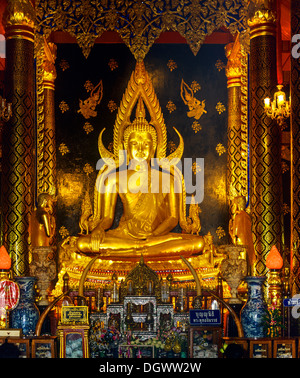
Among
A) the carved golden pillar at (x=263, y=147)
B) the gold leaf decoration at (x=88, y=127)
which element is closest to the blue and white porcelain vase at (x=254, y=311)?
the carved golden pillar at (x=263, y=147)

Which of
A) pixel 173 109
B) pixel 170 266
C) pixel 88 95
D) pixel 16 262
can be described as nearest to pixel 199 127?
pixel 173 109

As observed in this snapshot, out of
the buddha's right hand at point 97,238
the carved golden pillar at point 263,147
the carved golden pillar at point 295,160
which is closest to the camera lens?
the carved golden pillar at point 295,160

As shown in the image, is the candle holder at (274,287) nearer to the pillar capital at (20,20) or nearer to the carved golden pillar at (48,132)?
Result: the carved golden pillar at (48,132)

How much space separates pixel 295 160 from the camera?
322 inches

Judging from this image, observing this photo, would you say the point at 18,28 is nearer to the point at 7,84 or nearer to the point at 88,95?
the point at 7,84

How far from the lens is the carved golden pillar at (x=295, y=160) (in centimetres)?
801

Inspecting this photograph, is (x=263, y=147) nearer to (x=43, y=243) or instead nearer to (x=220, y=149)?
(x=220, y=149)

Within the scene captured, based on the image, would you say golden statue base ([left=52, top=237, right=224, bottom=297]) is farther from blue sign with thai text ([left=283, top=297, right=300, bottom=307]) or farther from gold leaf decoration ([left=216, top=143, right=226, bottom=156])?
blue sign with thai text ([left=283, top=297, right=300, bottom=307])

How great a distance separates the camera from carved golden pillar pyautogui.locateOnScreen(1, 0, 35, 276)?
909cm

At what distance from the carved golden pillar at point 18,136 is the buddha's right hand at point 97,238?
3.02ft

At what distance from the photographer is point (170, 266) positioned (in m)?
9.46

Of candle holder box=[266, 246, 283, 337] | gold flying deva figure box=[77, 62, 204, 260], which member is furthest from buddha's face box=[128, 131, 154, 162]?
candle holder box=[266, 246, 283, 337]

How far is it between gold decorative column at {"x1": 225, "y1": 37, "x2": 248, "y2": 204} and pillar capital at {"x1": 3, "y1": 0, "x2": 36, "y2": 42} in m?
2.58

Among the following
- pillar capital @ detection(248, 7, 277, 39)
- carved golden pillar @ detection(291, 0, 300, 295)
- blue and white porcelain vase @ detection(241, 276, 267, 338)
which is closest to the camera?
blue and white porcelain vase @ detection(241, 276, 267, 338)
